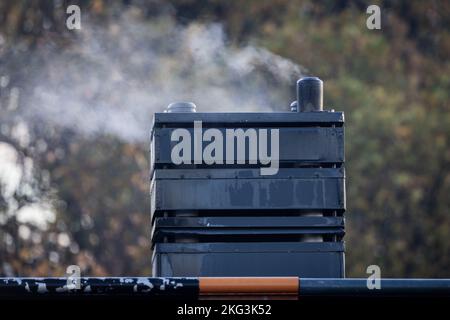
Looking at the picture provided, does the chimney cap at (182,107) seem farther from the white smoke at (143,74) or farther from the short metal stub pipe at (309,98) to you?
the white smoke at (143,74)

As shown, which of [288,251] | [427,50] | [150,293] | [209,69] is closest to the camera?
[150,293]

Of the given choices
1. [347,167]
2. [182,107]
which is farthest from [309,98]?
[347,167]

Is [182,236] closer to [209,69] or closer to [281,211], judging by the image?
[281,211]

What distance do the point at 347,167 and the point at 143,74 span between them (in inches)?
175

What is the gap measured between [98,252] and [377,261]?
16.6 ft

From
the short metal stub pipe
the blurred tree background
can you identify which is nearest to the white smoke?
the blurred tree background

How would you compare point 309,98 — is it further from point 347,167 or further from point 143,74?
point 347,167

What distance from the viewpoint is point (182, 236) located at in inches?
316

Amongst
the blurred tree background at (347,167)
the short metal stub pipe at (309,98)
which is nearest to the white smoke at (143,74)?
the blurred tree background at (347,167)

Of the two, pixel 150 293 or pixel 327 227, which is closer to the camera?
pixel 150 293

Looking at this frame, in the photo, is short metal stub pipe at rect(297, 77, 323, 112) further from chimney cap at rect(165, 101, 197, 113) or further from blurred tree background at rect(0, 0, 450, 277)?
blurred tree background at rect(0, 0, 450, 277)

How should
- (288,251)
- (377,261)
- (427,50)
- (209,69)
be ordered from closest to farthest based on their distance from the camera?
(288,251) < (209,69) < (377,261) < (427,50)

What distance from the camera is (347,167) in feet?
88.1
